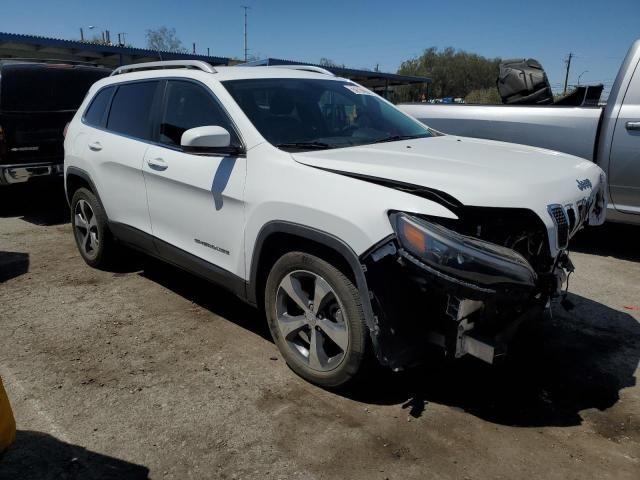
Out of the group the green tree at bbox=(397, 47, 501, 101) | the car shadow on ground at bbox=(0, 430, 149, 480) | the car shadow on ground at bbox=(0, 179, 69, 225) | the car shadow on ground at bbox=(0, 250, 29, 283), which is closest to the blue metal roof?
the car shadow on ground at bbox=(0, 179, 69, 225)

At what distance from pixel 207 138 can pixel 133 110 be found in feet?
5.37

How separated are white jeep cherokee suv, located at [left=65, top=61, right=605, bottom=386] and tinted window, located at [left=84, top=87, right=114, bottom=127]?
1.43ft

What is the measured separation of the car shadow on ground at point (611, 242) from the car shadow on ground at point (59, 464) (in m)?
5.09

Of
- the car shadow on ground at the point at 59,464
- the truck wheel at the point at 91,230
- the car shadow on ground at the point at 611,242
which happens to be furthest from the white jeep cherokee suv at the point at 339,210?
the car shadow on ground at the point at 611,242

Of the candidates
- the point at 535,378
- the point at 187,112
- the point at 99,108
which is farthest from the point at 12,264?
the point at 535,378

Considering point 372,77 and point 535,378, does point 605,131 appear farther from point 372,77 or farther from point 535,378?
point 372,77

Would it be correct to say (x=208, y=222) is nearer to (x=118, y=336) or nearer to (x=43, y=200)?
(x=118, y=336)

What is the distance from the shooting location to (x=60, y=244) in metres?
6.17

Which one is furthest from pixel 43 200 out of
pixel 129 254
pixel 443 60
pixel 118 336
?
pixel 443 60

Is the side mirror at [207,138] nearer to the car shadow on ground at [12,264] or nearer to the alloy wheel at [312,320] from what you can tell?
the alloy wheel at [312,320]

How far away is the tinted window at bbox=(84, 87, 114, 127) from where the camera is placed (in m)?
4.84

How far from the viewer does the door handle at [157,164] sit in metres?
3.86

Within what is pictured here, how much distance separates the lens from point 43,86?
7375 millimetres

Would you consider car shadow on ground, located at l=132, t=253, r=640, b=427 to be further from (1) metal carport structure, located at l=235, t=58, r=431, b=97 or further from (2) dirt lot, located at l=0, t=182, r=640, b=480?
(1) metal carport structure, located at l=235, t=58, r=431, b=97
